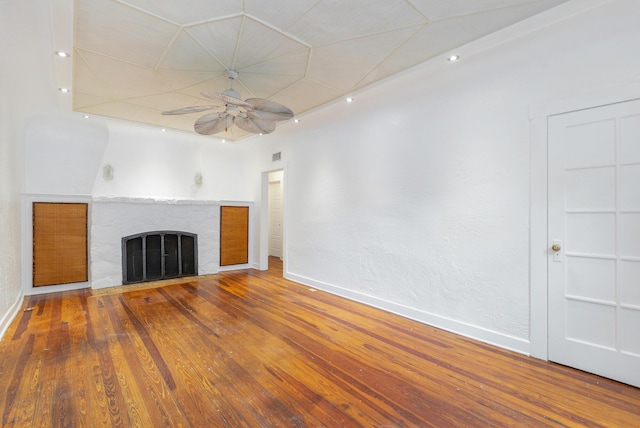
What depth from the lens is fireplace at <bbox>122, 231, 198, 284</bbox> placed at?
5078mm

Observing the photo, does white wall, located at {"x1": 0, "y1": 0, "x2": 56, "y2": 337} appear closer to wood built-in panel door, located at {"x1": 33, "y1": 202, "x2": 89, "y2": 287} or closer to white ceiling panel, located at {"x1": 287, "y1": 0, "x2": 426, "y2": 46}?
wood built-in panel door, located at {"x1": 33, "y1": 202, "x2": 89, "y2": 287}

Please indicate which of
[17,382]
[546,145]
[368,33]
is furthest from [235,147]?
[546,145]

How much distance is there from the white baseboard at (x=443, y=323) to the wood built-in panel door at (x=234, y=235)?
2584 millimetres

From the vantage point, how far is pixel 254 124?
145 inches

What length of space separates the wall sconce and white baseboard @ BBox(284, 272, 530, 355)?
450 centimetres

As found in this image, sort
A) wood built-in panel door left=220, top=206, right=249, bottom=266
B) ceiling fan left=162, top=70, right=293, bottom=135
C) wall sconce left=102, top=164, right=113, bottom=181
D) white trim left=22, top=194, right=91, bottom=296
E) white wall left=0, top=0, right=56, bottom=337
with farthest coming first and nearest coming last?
wood built-in panel door left=220, top=206, right=249, bottom=266
wall sconce left=102, top=164, right=113, bottom=181
white trim left=22, top=194, right=91, bottom=296
ceiling fan left=162, top=70, right=293, bottom=135
white wall left=0, top=0, right=56, bottom=337

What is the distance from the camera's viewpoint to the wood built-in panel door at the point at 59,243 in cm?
444

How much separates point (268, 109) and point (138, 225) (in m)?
→ 3.60

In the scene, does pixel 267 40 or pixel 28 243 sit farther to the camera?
pixel 28 243

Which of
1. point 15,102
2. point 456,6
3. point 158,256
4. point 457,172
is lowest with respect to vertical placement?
point 158,256

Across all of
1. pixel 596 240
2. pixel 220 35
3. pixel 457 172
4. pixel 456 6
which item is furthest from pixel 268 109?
pixel 596 240

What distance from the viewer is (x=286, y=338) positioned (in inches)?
116

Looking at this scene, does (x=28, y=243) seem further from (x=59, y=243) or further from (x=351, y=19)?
(x=351, y=19)

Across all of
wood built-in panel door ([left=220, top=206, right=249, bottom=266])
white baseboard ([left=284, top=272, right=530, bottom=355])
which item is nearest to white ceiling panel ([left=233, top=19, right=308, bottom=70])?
white baseboard ([left=284, top=272, right=530, bottom=355])
